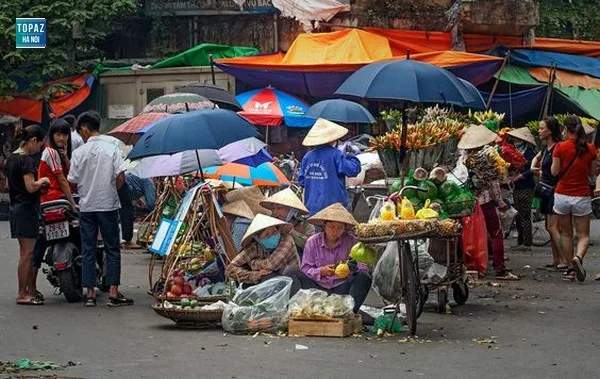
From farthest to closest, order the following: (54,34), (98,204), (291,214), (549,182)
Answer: (54,34)
(549,182)
(291,214)
(98,204)

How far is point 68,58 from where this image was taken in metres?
29.5

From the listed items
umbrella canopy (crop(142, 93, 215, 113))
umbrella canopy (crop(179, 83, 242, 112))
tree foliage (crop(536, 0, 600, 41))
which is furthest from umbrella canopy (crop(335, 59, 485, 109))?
tree foliage (crop(536, 0, 600, 41))

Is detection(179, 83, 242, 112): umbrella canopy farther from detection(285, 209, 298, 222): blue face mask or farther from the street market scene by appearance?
detection(285, 209, 298, 222): blue face mask

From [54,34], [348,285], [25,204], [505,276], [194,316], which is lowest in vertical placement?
[505,276]

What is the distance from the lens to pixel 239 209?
1355cm

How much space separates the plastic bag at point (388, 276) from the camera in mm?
11688

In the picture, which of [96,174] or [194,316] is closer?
[194,316]

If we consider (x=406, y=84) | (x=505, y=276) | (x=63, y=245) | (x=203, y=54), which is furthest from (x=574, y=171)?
(x=203, y=54)

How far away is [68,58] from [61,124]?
54.0ft

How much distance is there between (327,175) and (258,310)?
3.50 meters

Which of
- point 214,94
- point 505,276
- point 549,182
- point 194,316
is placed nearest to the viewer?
point 194,316

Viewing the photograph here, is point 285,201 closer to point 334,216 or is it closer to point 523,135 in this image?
point 334,216

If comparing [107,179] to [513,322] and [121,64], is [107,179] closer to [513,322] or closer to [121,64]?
[513,322]

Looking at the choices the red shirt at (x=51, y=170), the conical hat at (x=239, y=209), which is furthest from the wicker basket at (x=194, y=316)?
the red shirt at (x=51, y=170)
